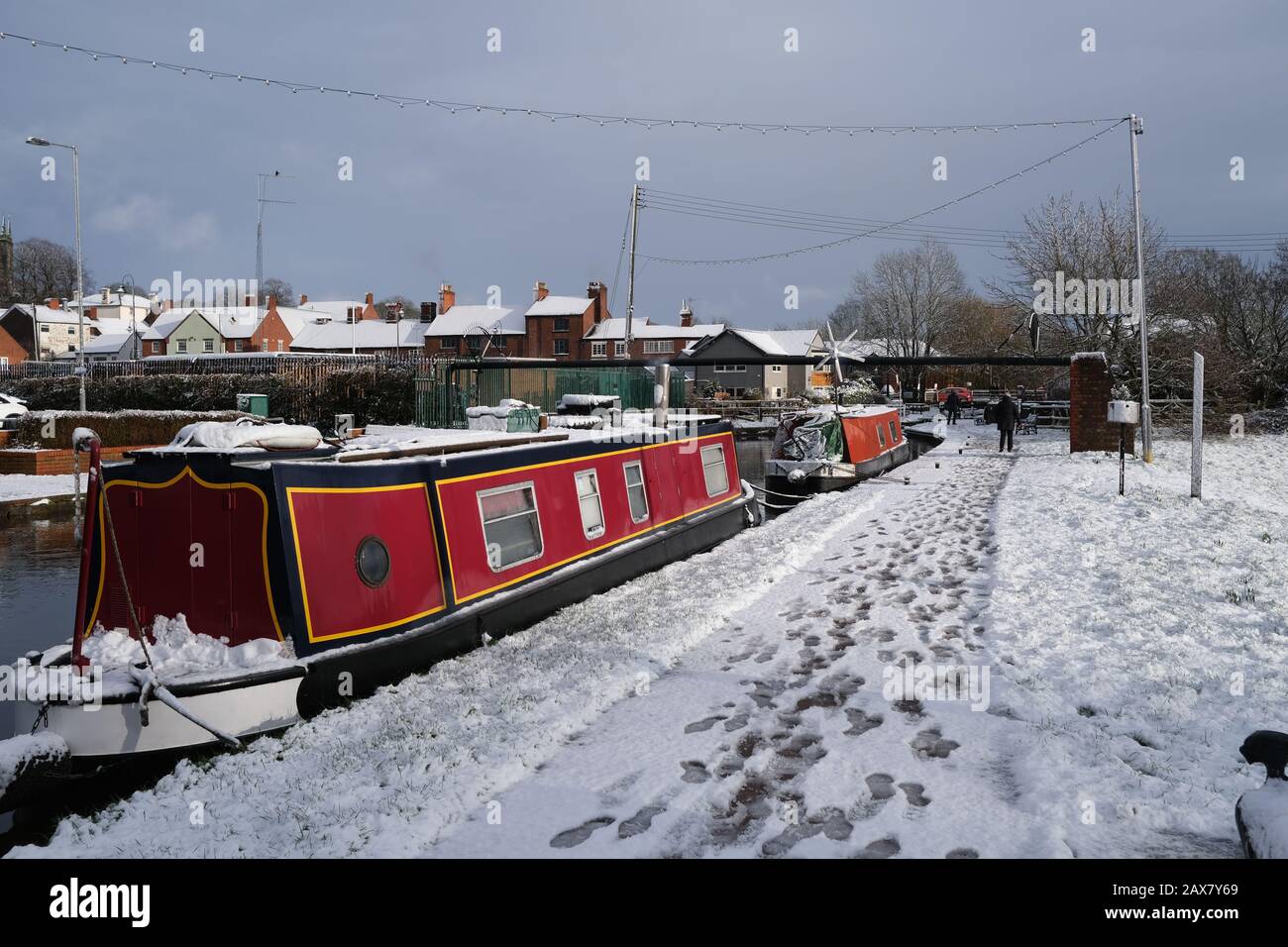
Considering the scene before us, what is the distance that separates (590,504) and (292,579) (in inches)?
175

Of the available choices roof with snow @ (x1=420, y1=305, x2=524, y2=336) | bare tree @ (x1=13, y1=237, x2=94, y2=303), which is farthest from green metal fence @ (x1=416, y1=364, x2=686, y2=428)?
bare tree @ (x1=13, y1=237, x2=94, y2=303)

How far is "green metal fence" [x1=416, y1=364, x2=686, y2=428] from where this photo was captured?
98.1 ft

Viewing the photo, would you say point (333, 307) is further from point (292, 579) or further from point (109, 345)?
point (292, 579)

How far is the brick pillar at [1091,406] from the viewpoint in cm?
1994

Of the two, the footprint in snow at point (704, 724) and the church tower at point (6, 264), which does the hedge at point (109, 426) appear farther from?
the church tower at point (6, 264)

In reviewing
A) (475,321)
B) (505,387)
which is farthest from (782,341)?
(505,387)

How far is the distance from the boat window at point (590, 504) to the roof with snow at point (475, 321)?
51775mm

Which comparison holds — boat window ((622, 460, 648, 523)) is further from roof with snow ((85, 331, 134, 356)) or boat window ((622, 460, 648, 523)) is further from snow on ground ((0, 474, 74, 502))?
roof with snow ((85, 331, 134, 356))

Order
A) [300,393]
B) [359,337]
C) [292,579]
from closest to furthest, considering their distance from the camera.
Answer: [292,579]
[300,393]
[359,337]

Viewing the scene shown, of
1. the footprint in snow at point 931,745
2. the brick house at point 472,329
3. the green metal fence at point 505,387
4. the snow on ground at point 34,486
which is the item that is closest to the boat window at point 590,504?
the footprint in snow at point 931,745

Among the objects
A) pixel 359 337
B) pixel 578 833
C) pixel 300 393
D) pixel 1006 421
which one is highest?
pixel 359 337

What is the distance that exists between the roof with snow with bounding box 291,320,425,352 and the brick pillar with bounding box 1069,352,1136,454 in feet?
156

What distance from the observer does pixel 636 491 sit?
11.2 m
